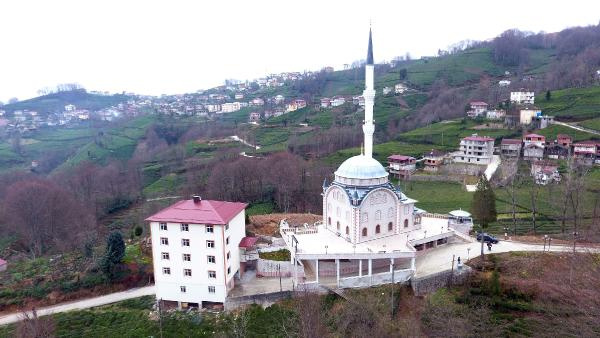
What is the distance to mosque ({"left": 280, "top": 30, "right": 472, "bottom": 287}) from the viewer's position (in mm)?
26891

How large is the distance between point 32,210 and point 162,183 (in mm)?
25035

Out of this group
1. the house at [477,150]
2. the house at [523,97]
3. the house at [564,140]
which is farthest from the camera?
the house at [523,97]

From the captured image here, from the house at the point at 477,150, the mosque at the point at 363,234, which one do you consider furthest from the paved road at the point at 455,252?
the house at the point at 477,150

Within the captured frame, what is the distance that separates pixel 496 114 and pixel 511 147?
16.0 m

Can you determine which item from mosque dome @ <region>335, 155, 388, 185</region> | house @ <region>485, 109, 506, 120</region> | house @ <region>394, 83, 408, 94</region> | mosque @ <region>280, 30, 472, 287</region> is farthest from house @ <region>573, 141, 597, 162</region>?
house @ <region>394, 83, 408, 94</region>

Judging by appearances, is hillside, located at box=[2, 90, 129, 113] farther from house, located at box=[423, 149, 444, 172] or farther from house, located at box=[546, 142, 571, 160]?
house, located at box=[546, 142, 571, 160]

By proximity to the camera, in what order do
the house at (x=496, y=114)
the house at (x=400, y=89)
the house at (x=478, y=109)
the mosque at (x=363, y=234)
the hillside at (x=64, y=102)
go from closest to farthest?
the mosque at (x=363, y=234) → the house at (x=496, y=114) → the house at (x=478, y=109) → the house at (x=400, y=89) → the hillside at (x=64, y=102)

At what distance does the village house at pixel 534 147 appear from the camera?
6031cm

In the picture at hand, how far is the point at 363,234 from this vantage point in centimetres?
2956

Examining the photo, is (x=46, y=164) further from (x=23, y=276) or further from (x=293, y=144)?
(x=23, y=276)

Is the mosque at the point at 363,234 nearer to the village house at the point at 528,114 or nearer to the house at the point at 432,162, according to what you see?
the house at the point at 432,162

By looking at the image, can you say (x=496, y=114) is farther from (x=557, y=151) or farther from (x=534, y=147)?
(x=557, y=151)

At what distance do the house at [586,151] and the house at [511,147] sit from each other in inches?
272

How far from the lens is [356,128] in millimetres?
81312
